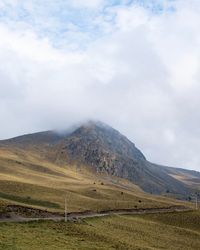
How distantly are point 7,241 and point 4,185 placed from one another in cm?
7068

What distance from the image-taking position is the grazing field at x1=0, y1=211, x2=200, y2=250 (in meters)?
41.5

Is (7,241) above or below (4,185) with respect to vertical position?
below

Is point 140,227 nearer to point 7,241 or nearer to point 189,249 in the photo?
point 189,249

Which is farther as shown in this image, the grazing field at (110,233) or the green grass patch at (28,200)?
the green grass patch at (28,200)

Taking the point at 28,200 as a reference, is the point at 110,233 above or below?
below

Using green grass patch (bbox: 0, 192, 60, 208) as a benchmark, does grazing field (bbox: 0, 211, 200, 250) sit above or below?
below

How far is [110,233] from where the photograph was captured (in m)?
57.2

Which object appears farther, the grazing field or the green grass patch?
the green grass patch

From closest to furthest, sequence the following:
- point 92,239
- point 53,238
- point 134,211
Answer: point 53,238
point 92,239
point 134,211

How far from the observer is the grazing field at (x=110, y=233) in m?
41.5

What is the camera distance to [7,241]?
1542 inches

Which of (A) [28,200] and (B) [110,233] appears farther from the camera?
(A) [28,200]

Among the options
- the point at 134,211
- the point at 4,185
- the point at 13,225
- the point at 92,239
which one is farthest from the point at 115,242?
the point at 4,185

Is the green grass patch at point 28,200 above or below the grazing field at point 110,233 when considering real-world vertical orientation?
above
